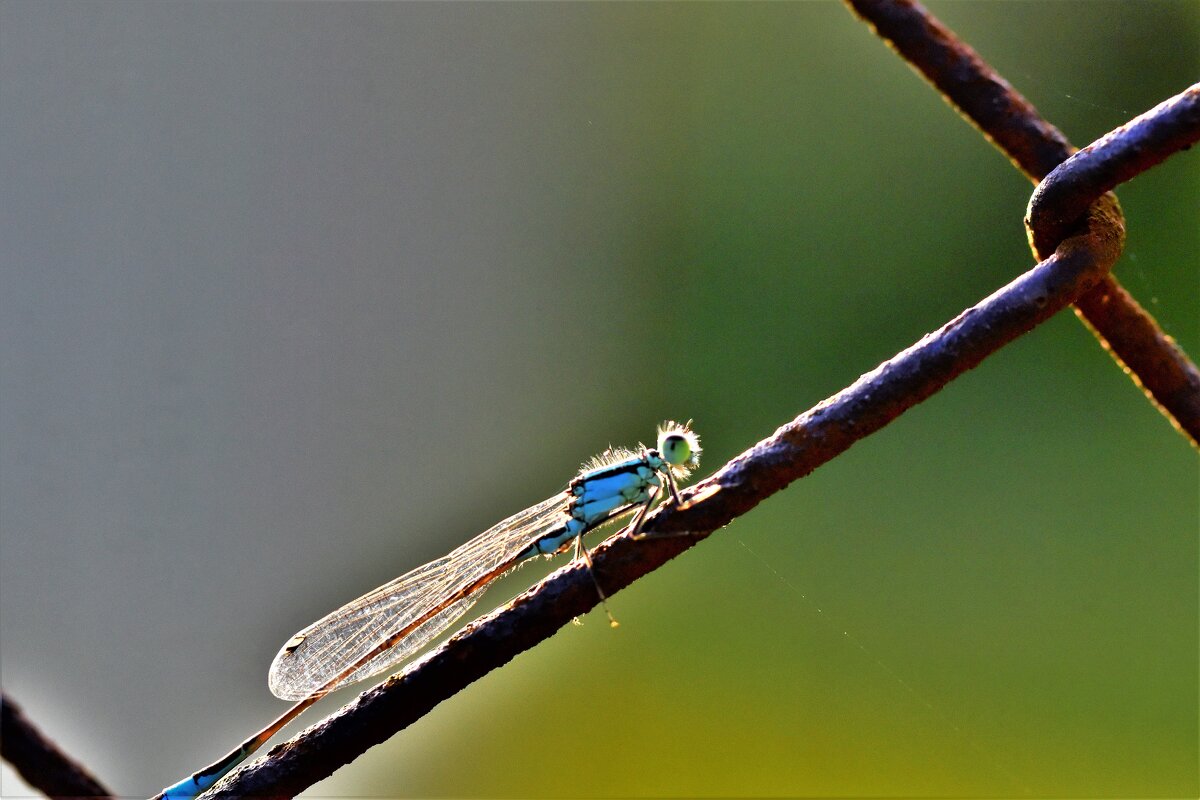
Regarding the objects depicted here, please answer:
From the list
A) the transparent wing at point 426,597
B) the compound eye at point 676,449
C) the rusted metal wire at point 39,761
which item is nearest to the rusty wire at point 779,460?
the rusted metal wire at point 39,761

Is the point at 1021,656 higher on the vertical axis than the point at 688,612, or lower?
lower

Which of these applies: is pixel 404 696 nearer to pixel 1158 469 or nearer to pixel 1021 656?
pixel 1021 656

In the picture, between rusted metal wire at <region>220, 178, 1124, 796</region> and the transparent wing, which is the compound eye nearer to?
the transparent wing

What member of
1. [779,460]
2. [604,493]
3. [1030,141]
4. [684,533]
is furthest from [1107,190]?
[604,493]

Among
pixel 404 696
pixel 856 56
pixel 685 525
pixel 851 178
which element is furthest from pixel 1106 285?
pixel 856 56

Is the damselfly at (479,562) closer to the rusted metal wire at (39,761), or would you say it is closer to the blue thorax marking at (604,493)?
the blue thorax marking at (604,493)

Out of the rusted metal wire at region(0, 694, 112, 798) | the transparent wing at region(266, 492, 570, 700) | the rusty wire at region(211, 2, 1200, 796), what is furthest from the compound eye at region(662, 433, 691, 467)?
the rusted metal wire at region(0, 694, 112, 798)
